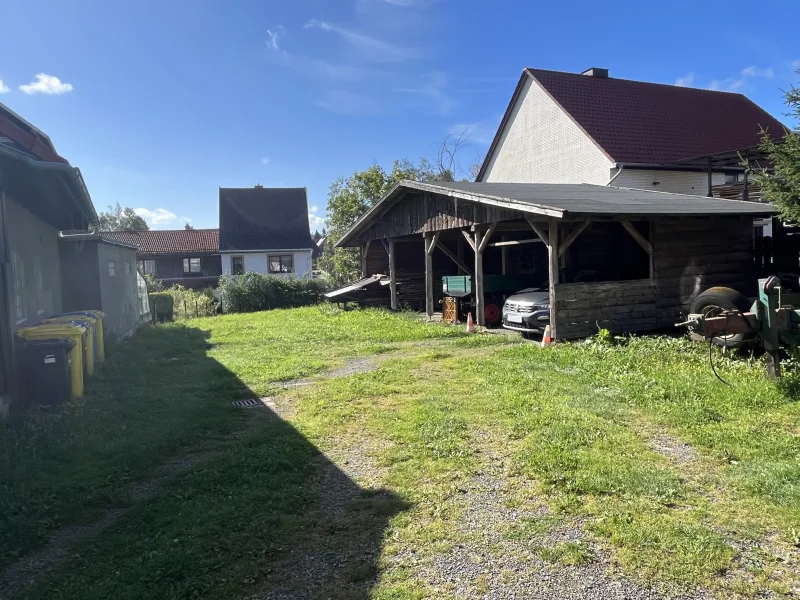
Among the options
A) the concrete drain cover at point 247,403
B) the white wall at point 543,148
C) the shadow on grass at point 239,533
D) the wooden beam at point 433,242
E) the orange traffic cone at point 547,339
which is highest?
the white wall at point 543,148

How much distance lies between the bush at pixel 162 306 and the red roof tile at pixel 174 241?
17.3 m

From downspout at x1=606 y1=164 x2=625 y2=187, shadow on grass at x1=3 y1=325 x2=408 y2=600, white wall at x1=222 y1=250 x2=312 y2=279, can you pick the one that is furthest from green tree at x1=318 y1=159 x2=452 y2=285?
shadow on grass at x1=3 y1=325 x2=408 y2=600

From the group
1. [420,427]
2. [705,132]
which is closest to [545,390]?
[420,427]

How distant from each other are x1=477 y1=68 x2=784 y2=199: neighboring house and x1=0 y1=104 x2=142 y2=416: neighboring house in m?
16.9

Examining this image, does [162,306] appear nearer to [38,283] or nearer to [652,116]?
[38,283]

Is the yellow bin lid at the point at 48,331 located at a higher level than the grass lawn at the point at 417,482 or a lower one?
higher

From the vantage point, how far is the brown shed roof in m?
20.9

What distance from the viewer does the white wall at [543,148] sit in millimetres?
20859

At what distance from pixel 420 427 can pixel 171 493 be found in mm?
2620

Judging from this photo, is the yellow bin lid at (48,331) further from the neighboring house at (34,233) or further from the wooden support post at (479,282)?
the wooden support post at (479,282)

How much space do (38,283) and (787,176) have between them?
13.0 meters

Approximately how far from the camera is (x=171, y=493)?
462 cm

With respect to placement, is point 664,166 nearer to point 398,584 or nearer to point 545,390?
point 545,390

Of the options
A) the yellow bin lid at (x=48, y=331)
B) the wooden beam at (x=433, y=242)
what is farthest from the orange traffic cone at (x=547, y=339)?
the yellow bin lid at (x=48, y=331)
